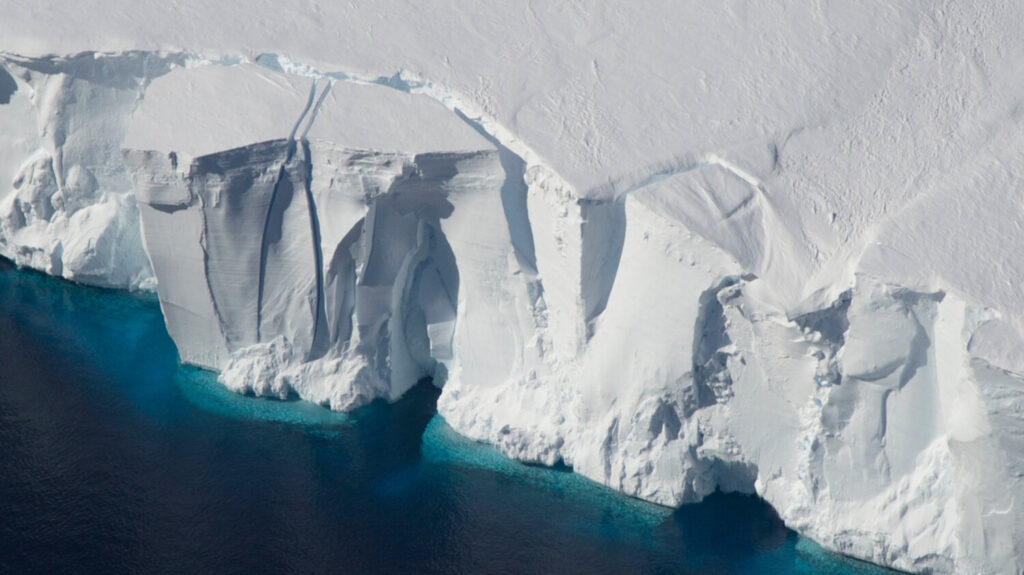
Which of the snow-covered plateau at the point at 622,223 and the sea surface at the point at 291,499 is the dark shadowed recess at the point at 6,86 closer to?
the snow-covered plateau at the point at 622,223

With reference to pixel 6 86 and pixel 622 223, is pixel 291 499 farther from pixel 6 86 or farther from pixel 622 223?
pixel 6 86

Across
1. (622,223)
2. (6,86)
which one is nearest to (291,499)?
(622,223)

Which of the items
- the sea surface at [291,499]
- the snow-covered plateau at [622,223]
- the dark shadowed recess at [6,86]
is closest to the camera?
the snow-covered plateau at [622,223]

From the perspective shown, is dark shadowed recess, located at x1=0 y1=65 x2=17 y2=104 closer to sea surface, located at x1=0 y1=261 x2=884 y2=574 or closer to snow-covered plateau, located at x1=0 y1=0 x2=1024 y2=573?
snow-covered plateau, located at x1=0 y1=0 x2=1024 y2=573

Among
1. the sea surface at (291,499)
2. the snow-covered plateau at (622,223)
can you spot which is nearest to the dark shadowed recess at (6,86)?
the snow-covered plateau at (622,223)

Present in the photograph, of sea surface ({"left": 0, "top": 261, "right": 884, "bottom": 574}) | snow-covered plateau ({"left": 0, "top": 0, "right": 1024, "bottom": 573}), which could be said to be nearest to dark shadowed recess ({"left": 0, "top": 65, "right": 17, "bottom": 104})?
snow-covered plateau ({"left": 0, "top": 0, "right": 1024, "bottom": 573})

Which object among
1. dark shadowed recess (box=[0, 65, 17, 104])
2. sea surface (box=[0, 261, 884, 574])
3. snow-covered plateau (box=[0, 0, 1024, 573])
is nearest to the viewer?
snow-covered plateau (box=[0, 0, 1024, 573])
